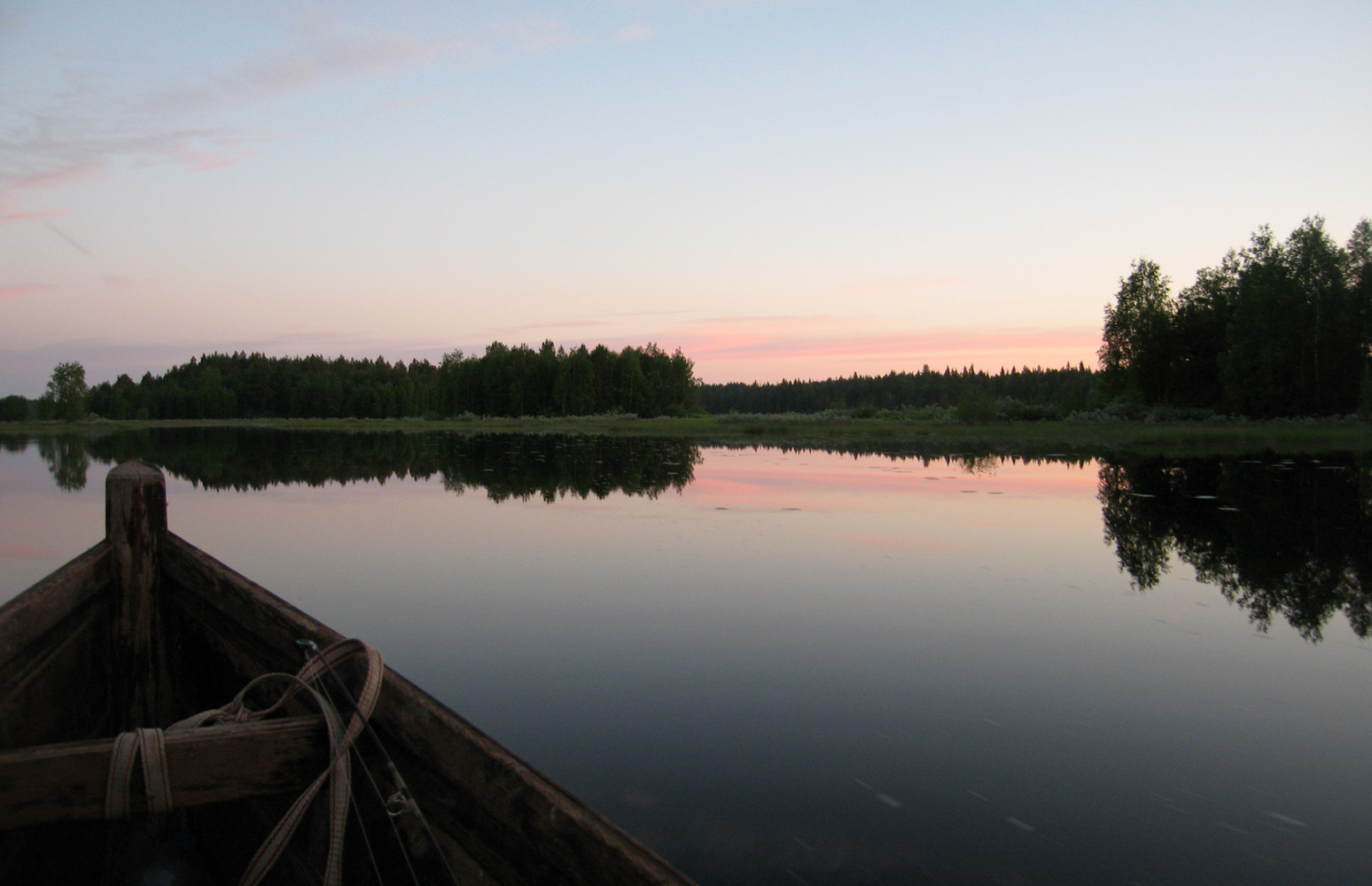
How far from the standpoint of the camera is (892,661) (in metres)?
7.14

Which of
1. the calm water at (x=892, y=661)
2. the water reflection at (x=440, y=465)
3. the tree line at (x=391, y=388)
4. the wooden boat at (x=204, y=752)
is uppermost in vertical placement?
the tree line at (x=391, y=388)

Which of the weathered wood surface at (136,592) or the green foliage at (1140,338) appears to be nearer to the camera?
the weathered wood surface at (136,592)

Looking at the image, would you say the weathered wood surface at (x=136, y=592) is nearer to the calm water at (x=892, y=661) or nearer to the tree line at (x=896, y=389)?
the calm water at (x=892, y=661)

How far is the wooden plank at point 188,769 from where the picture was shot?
2.50 metres

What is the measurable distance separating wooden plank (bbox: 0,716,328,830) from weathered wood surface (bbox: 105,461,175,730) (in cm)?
232

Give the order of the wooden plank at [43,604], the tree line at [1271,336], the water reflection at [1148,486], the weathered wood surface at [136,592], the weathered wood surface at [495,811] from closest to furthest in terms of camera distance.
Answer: the weathered wood surface at [495,811] → the wooden plank at [43,604] → the weathered wood surface at [136,592] → the water reflection at [1148,486] → the tree line at [1271,336]

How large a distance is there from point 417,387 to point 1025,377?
364 ft

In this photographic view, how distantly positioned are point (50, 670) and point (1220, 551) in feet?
46.5

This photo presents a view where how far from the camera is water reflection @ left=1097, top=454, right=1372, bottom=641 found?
9.45 meters

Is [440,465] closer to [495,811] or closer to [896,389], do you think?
[495,811]

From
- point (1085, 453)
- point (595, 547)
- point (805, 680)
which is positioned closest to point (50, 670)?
point (805, 680)

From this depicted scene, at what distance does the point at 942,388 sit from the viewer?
156375 mm

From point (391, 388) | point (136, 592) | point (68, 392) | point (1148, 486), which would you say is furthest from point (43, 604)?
point (391, 388)

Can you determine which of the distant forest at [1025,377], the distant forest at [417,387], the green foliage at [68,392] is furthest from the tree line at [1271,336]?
the green foliage at [68,392]
